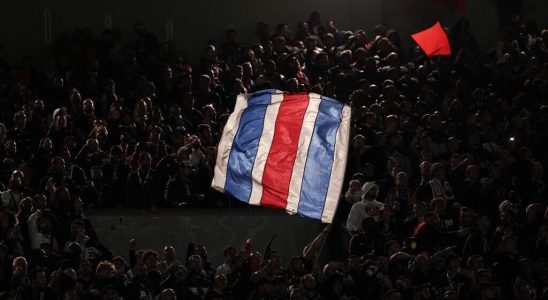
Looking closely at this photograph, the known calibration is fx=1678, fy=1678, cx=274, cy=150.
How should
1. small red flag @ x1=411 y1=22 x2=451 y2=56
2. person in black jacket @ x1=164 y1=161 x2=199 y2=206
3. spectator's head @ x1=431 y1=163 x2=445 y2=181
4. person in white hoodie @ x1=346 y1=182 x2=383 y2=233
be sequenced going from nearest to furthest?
person in white hoodie @ x1=346 y1=182 x2=383 y2=233
person in black jacket @ x1=164 y1=161 x2=199 y2=206
spectator's head @ x1=431 y1=163 x2=445 y2=181
small red flag @ x1=411 y1=22 x2=451 y2=56

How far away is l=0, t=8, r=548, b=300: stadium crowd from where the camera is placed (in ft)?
71.5

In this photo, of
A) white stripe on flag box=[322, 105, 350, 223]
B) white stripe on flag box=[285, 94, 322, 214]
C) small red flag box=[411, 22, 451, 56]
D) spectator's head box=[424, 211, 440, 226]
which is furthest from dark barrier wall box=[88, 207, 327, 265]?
small red flag box=[411, 22, 451, 56]

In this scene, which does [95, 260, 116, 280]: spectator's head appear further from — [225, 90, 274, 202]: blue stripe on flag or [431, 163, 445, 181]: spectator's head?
[431, 163, 445, 181]: spectator's head

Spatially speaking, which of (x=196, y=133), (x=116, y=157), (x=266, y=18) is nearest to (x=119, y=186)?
(x=116, y=157)

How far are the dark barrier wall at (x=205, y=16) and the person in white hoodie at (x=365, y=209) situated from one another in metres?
9.09

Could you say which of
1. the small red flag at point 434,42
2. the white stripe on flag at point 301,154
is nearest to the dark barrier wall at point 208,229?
the white stripe on flag at point 301,154

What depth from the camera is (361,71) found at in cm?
2797

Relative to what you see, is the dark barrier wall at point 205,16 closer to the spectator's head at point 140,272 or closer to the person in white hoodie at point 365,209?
the person in white hoodie at point 365,209

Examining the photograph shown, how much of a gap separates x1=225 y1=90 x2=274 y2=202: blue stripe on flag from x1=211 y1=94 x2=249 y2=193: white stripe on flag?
0.04 meters

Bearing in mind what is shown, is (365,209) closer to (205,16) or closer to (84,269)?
(84,269)

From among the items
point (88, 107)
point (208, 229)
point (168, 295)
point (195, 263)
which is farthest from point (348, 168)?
point (168, 295)

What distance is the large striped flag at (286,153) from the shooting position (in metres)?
18.9

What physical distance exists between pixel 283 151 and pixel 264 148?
0.73 feet

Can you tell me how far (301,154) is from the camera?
19.2 meters
